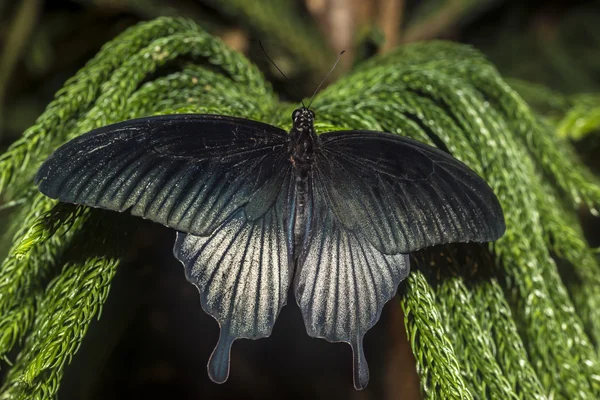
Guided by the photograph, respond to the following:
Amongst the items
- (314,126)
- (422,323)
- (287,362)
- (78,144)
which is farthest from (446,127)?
(287,362)

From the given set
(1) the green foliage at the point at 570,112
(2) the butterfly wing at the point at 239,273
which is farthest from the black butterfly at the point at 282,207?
(1) the green foliage at the point at 570,112

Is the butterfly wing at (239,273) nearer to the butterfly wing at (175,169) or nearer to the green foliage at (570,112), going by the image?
the butterfly wing at (175,169)

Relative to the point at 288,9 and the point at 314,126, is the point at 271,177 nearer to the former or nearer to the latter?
the point at 314,126

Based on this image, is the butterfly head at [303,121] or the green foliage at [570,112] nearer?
the butterfly head at [303,121]

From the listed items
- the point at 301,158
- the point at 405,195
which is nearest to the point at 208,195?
the point at 301,158

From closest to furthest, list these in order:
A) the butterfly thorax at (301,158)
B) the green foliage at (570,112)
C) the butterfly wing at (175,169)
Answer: the butterfly wing at (175,169) → the butterfly thorax at (301,158) → the green foliage at (570,112)

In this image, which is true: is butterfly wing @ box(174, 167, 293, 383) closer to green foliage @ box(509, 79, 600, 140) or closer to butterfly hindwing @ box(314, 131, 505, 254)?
butterfly hindwing @ box(314, 131, 505, 254)
